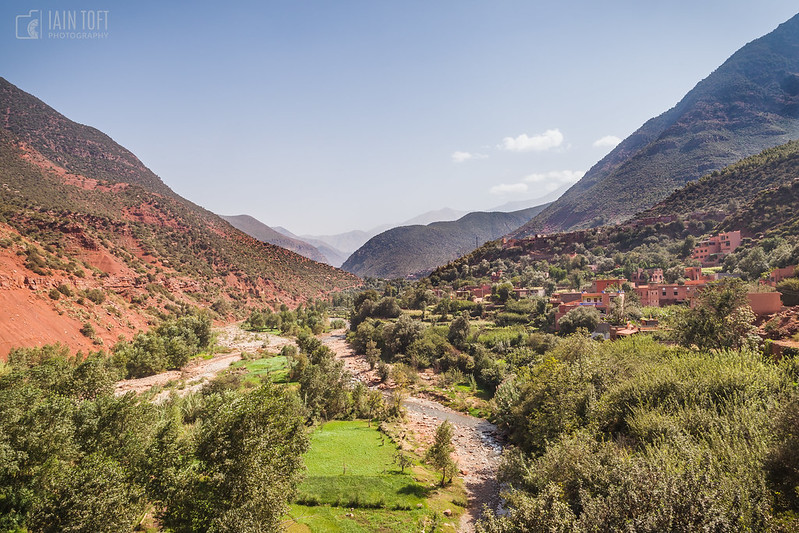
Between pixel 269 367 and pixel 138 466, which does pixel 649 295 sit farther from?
pixel 138 466

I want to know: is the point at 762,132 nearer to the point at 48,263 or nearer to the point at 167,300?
the point at 167,300

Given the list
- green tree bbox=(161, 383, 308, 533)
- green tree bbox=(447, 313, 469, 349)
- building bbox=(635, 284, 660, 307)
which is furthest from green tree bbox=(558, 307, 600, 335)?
green tree bbox=(161, 383, 308, 533)

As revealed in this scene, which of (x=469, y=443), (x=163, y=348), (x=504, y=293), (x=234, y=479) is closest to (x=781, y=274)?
(x=504, y=293)

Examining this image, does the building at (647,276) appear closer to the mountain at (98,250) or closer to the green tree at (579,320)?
the green tree at (579,320)

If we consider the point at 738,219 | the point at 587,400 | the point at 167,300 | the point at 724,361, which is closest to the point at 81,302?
the point at 167,300

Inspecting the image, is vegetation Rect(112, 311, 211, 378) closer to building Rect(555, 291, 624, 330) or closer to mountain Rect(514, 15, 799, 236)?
building Rect(555, 291, 624, 330)

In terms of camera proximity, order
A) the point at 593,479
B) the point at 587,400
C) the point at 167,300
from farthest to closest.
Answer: the point at 167,300, the point at 587,400, the point at 593,479
